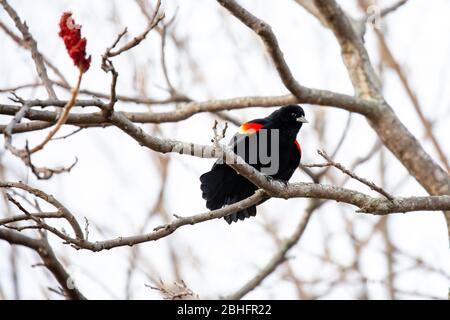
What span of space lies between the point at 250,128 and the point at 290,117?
1.72 feet

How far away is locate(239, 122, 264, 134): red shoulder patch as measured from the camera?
17.5 feet

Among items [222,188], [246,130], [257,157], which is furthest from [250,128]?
[222,188]

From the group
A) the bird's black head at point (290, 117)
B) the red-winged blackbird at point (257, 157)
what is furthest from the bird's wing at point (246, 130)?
the bird's black head at point (290, 117)

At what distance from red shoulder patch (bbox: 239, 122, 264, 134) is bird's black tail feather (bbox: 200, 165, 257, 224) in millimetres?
504

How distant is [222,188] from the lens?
491 cm

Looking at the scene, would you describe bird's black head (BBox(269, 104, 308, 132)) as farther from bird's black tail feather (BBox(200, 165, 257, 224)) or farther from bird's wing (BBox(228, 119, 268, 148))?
→ bird's black tail feather (BBox(200, 165, 257, 224))

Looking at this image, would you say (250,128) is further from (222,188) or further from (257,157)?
(222,188)

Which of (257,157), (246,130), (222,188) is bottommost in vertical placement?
(222,188)

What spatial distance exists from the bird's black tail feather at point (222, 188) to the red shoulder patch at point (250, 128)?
0.50m

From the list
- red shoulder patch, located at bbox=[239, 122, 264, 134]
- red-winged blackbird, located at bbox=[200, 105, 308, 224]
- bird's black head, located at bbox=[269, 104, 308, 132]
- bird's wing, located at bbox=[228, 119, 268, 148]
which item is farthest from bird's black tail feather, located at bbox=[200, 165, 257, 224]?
bird's black head, located at bbox=[269, 104, 308, 132]

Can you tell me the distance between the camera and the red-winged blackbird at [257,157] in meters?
4.87

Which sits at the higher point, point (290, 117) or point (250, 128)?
point (290, 117)

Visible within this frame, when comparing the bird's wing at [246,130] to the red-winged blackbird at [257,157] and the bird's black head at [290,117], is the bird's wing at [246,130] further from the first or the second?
the bird's black head at [290,117]
